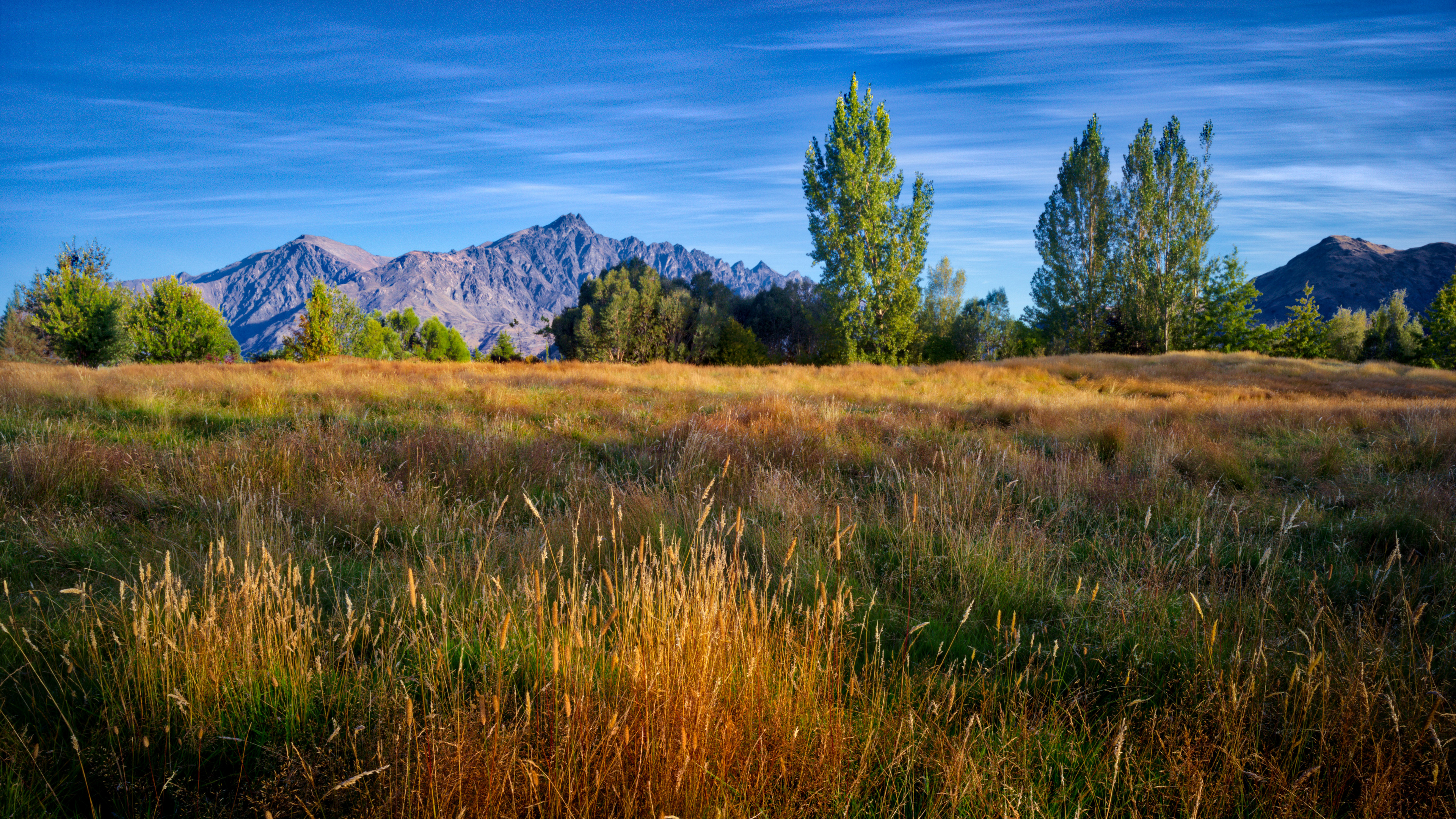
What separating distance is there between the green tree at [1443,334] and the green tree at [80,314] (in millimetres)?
79020

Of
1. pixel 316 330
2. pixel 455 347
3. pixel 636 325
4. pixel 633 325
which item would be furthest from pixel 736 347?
pixel 455 347

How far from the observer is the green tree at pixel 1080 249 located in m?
34.8

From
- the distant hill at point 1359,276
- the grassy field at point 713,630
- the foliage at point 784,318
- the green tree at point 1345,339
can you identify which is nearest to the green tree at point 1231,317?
Result: the green tree at point 1345,339

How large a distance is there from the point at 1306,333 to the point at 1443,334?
931cm

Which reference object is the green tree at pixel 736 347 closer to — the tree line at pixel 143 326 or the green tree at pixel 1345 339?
the tree line at pixel 143 326

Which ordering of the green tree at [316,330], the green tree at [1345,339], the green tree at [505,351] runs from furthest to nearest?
the green tree at [1345,339] < the green tree at [505,351] < the green tree at [316,330]

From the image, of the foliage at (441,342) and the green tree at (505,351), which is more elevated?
the foliage at (441,342)

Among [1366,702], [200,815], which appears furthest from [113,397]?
[1366,702]

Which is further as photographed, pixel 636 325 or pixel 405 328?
pixel 405 328

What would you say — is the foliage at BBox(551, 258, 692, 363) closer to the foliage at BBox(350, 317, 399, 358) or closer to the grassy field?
the foliage at BBox(350, 317, 399, 358)

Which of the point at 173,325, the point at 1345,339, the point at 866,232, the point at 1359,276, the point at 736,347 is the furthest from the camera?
the point at 1359,276

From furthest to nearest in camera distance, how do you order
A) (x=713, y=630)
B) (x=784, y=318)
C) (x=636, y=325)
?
(x=784, y=318) < (x=636, y=325) < (x=713, y=630)

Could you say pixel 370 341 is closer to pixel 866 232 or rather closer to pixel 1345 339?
pixel 866 232

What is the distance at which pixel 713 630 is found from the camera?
180 centimetres
